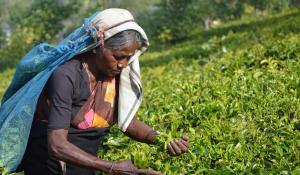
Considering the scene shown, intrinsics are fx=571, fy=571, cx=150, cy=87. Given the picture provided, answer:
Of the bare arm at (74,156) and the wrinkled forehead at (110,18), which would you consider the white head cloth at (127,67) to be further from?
the bare arm at (74,156)

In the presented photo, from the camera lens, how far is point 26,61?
3.66 m

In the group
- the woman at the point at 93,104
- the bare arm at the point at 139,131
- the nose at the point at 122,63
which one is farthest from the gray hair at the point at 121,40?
the bare arm at the point at 139,131

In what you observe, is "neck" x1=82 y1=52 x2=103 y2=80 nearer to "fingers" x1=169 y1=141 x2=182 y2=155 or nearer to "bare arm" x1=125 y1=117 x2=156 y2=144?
"bare arm" x1=125 y1=117 x2=156 y2=144

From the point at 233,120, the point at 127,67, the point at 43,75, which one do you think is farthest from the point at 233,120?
the point at 43,75

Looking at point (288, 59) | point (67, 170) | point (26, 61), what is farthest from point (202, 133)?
point (288, 59)

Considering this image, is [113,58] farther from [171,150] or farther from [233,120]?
[233,120]

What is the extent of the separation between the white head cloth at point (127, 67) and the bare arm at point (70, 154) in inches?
23.1

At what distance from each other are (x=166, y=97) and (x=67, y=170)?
9.36 ft

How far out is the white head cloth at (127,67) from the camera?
337 cm

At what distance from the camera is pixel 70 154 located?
10.6 feet

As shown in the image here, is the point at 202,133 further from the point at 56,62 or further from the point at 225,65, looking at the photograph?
the point at 225,65

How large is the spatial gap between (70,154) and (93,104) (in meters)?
0.51

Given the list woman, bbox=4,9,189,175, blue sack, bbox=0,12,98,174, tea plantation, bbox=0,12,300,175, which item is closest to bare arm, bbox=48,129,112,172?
woman, bbox=4,9,189,175

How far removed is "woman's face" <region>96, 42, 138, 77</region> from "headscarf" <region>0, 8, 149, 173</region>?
0.07 metres
